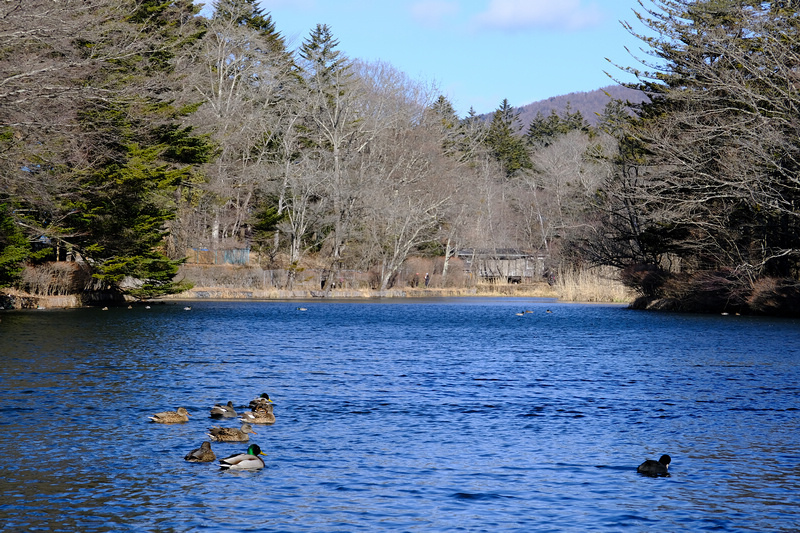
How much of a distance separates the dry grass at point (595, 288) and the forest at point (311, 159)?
216 inches

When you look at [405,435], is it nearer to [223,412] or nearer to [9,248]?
[223,412]

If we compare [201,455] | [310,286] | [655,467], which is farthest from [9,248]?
[655,467]

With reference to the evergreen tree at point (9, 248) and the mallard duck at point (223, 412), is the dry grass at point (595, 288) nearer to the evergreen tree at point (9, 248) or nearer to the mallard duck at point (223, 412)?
the evergreen tree at point (9, 248)

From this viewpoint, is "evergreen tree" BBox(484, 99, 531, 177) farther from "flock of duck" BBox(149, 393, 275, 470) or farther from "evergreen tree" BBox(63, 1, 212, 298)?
"flock of duck" BBox(149, 393, 275, 470)

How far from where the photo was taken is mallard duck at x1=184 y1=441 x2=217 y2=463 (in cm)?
1209

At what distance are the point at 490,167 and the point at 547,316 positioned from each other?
69485 millimetres

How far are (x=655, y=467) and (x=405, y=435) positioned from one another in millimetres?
4098

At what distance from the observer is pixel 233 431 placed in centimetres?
1332

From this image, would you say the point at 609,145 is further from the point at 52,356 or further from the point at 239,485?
the point at 239,485

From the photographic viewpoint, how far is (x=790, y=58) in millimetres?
37469

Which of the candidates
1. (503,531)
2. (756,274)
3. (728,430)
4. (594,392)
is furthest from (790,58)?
(503,531)

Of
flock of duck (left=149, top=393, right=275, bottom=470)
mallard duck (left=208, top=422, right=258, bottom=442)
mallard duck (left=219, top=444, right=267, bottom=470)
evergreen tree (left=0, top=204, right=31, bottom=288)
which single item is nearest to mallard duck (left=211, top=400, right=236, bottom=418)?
flock of duck (left=149, top=393, right=275, bottom=470)

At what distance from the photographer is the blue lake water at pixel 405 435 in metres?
9.94

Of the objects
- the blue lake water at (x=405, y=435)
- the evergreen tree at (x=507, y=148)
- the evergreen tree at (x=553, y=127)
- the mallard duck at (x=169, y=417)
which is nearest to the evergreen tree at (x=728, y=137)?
the blue lake water at (x=405, y=435)
